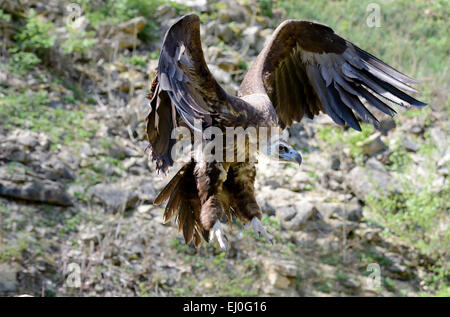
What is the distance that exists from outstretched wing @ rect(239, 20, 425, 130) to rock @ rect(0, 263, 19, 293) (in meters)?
3.03

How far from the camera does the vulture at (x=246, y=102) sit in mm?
3367

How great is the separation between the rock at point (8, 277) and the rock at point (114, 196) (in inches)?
49.9

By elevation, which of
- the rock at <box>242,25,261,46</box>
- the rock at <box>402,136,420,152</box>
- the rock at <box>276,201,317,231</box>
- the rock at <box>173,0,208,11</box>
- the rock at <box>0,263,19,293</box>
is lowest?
the rock at <box>0,263,19,293</box>

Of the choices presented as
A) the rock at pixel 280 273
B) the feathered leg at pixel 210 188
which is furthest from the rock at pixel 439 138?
the feathered leg at pixel 210 188

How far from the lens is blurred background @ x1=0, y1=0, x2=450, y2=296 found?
6.14 metres

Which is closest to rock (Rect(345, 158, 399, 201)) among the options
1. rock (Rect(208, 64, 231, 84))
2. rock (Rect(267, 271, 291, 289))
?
rock (Rect(267, 271, 291, 289))

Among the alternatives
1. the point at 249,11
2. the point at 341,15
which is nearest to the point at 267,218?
the point at 249,11

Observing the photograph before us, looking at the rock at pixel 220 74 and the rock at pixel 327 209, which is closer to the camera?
the rock at pixel 327 209

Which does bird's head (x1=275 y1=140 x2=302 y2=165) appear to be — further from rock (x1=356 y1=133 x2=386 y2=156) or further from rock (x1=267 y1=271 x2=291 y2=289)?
rock (x1=356 y1=133 x2=386 y2=156)

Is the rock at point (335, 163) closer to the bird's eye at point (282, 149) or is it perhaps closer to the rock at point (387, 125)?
the rock at point (387, 125)

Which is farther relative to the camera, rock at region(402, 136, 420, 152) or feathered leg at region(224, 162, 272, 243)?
rock at region(402, 136, 420, 152)

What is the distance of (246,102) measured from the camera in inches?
144

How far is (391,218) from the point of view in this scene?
6.98 m

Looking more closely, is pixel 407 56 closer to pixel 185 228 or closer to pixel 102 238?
pixel 102 238
